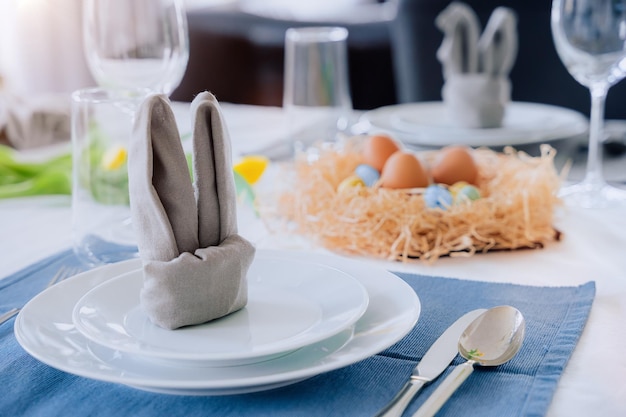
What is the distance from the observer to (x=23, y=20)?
337 centimetres

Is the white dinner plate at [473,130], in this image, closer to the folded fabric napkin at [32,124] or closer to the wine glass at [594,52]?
the wine glass at [594,52]

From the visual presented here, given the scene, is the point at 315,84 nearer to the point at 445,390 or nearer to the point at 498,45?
the point at 498,45

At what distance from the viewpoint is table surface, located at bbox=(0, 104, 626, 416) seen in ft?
1.93

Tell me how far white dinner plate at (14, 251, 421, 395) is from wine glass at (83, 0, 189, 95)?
1.62 feet

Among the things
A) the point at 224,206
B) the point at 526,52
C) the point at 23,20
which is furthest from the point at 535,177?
the point at 23,20

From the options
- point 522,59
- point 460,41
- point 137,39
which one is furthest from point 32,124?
point 522,59

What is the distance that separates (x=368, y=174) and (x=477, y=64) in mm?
430

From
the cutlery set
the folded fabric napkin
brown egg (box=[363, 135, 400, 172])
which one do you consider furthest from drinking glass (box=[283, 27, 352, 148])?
the cutlery set

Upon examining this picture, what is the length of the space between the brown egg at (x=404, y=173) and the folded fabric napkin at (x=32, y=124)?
2.36 feet

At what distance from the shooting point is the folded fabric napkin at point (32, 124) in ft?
4.86

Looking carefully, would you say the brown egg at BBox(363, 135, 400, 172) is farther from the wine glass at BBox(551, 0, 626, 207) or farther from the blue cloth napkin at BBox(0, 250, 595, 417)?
the blue cloth napkin at BBox(0, 250, 595, 417)

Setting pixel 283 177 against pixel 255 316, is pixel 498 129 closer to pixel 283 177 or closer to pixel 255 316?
pixel 283 177

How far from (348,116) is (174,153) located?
2.23 feet

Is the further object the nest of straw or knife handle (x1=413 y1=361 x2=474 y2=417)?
the nest of straw
